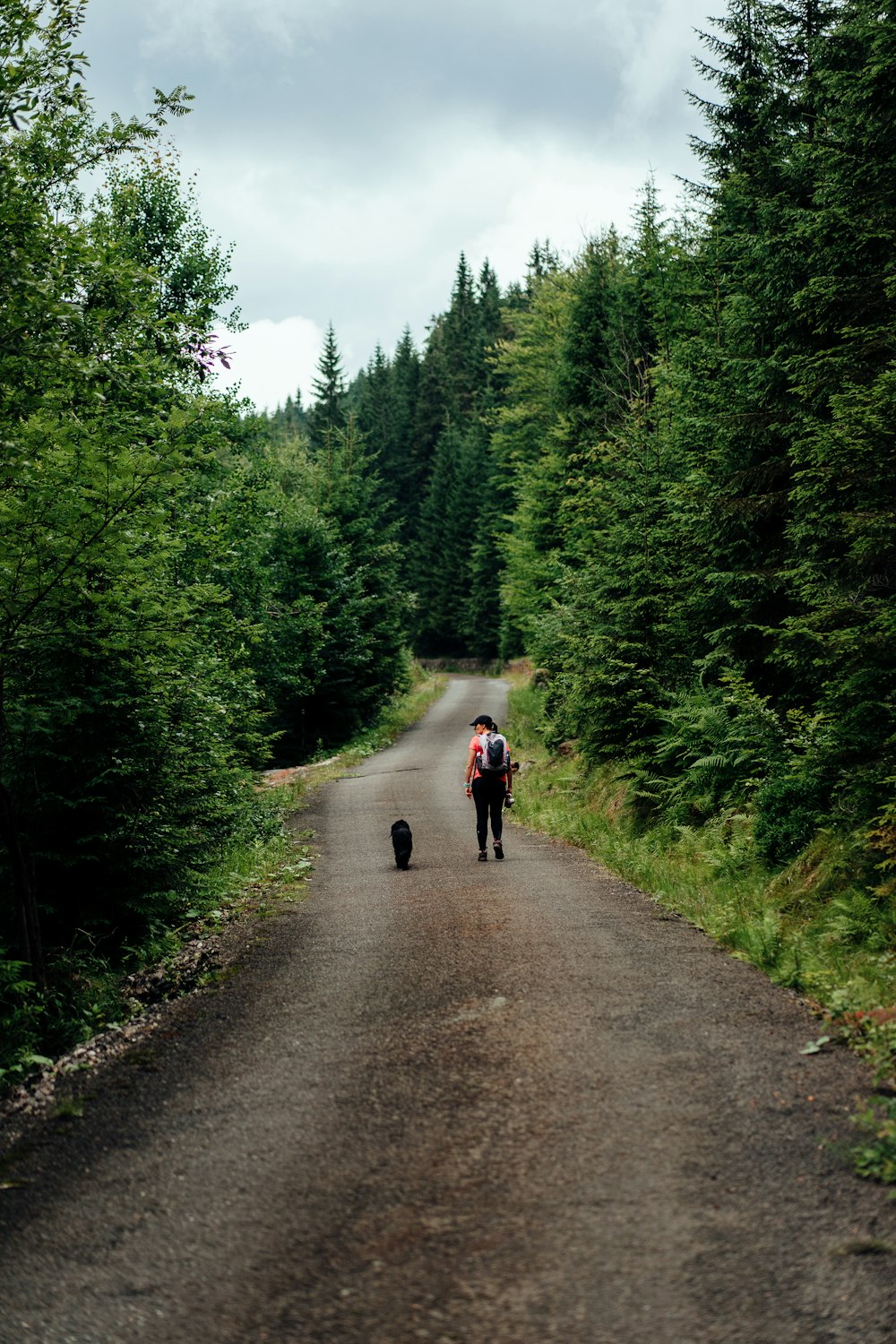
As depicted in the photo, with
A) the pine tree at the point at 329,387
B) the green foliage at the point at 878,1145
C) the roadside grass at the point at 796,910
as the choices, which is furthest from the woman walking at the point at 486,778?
the pine tree at the point at 329,387

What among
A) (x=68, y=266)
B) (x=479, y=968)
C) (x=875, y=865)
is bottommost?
(x=479, y=968)

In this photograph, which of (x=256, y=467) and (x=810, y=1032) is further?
(x=256, y=467)

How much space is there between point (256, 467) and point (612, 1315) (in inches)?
844

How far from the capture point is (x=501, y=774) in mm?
14008

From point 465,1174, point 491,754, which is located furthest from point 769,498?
point 465,1174

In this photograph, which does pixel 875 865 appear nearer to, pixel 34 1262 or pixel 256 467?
pixel 34 1262

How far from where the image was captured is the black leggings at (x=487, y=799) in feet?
45.8

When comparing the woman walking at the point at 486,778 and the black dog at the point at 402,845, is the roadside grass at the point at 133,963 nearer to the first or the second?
the black dog at the point at 402,845

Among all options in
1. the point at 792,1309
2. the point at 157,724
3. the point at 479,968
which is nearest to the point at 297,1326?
the point at 792,1309

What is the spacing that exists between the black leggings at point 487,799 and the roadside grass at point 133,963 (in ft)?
8.52

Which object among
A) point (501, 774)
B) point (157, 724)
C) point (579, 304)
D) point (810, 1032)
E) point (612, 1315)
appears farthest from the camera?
point (579, 304)

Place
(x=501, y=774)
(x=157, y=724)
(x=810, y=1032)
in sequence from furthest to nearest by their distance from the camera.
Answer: (x=501, y=774) < (x=157, y=724) < (x=810, y=1032)

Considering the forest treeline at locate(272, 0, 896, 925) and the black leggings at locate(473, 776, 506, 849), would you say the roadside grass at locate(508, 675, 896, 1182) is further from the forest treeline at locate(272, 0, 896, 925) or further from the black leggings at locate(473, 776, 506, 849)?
the black leggings at locate(473, 776, 506, 849)

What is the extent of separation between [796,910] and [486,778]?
5.68 m
